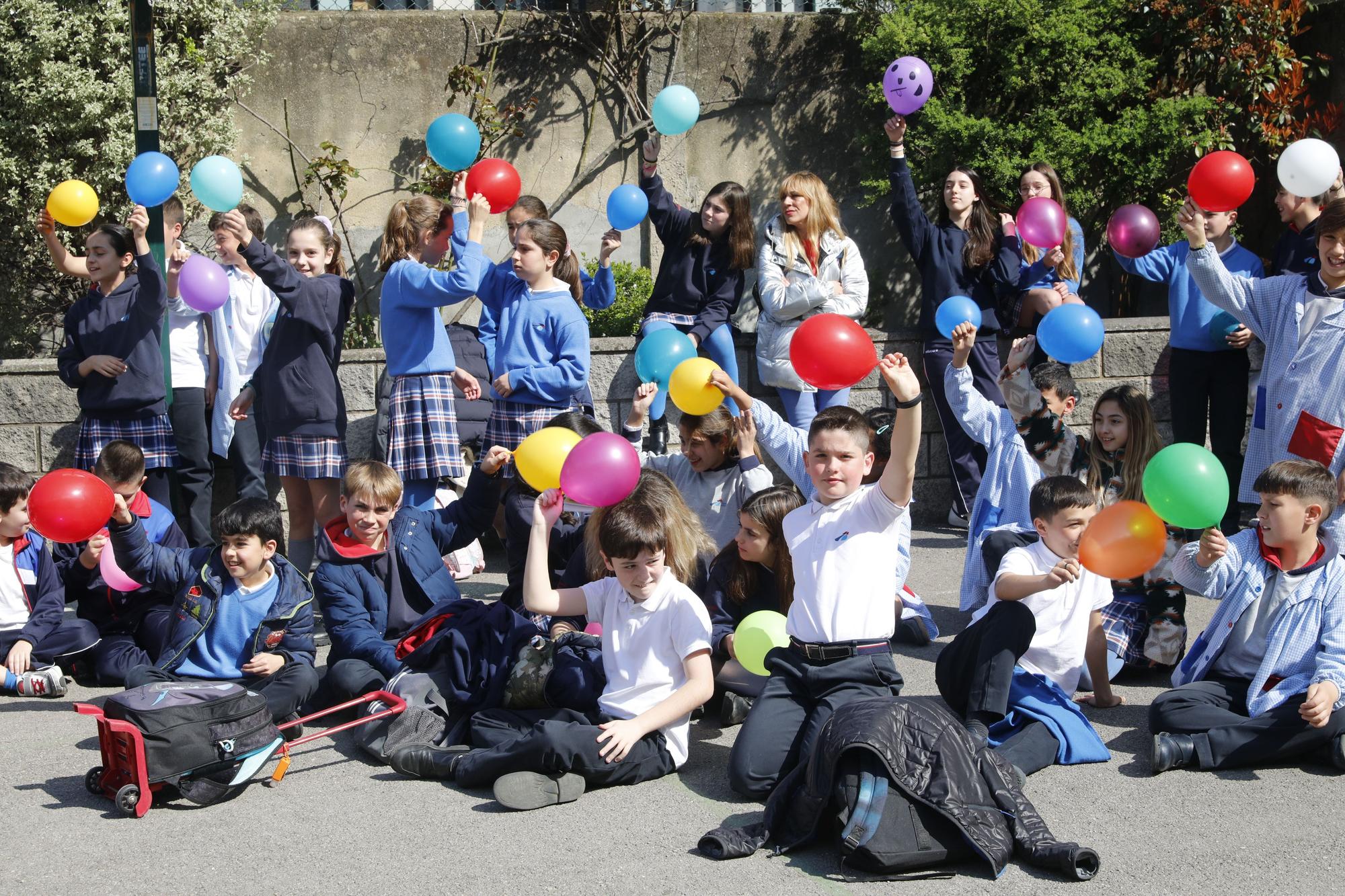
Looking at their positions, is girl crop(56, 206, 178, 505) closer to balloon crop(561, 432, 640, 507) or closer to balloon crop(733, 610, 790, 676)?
balloon crop(561, 432, 640, 507)

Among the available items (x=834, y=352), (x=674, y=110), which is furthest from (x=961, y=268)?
(x=834, y=352)

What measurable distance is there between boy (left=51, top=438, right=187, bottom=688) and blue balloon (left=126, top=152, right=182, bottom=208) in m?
1.29

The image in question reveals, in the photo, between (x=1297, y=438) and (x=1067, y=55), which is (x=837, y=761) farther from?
(x=1067, y=55)

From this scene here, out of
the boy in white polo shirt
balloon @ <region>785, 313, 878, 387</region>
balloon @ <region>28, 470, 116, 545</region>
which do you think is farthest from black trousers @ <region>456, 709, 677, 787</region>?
balloon @ <region>28, 470, 116, 545</region>

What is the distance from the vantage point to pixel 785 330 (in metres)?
7.22

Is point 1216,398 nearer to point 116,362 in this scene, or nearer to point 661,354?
point 661,354

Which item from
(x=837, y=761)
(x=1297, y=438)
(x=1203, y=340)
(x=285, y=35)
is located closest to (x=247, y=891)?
(x=837, y=761)

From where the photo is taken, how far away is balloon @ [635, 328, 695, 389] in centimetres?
560

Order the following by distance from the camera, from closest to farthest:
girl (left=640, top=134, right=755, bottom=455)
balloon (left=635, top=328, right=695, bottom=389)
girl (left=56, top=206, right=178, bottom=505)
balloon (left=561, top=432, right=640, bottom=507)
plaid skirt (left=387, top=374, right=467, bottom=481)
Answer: balloon (left=561, top=432, right=640, bottom=507) → balloon (left=635, top=328, right=695, bottom=389) → plaid skirt (left=387, top=374, right=467, bottom=481) → girl (left=56, top=206, right=178, bottom=505) → girl (left=640, top=134, right=755, bottom=455)

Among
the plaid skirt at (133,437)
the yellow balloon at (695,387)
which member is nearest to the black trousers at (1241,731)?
the yellow balloon at (695,387)

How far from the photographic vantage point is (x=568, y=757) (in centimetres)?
393

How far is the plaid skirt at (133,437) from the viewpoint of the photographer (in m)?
6.44

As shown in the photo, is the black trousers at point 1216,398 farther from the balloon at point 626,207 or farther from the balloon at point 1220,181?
the balloon at point 626,207

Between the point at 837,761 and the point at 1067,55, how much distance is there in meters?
7.36
